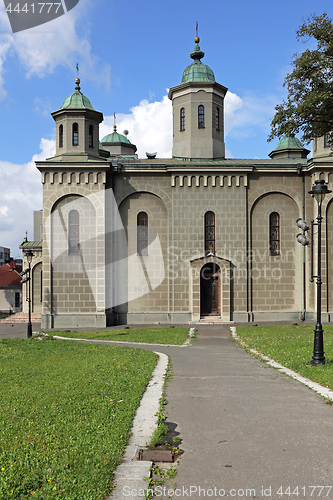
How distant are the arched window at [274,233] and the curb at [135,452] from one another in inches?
905

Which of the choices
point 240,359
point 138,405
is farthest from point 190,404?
point 240,359

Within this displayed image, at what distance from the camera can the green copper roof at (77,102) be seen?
31828mm

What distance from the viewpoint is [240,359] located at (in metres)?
15.4

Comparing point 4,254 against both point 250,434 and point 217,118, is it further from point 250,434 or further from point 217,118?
point 250,434

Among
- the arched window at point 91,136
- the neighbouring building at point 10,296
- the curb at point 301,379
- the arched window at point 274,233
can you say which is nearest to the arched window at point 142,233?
the arched window at point 91,136

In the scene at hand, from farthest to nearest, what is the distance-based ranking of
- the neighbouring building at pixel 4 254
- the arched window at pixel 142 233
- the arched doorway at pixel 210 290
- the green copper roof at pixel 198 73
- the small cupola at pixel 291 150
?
the neighbouring building at pixel 4 254 → the small cupola at pixel 291 150 → the green copper roof at pixel 198 73 → the arched window at pixel 142 233 → the arched doorway at pixel 210 290

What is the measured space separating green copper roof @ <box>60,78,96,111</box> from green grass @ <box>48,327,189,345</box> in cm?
1659

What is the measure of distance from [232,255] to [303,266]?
5317 millimetres

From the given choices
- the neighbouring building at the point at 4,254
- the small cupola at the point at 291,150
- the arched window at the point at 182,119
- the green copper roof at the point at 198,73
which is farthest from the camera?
the neighbouring building at the point at 4,254

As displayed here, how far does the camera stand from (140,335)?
81.7 ft

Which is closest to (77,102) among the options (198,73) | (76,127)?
(76,127)

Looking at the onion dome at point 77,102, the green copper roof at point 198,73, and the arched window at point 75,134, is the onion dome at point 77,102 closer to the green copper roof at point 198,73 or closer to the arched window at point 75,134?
the arched window at point 75,134

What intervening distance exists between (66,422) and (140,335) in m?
17.5

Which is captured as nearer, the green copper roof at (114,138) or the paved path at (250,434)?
the paved path at (250,434)
